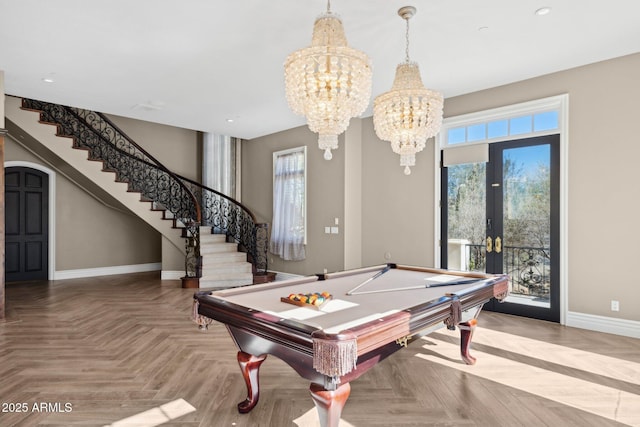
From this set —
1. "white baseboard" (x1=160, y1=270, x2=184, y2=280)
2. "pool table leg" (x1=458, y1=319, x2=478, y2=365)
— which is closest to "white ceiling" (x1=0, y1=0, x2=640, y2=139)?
"pool table leg" (x1=458, y1=319, x2=478, y2=365)

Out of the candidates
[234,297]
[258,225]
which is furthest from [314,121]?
[258,225]

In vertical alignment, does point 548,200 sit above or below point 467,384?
above

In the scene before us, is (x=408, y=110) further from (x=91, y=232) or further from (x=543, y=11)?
(x=91, y=232)

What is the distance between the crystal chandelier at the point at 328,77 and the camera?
94.3 inches

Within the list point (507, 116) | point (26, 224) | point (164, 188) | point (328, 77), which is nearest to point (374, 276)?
point (328, 77)

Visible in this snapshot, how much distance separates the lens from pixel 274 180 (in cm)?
770

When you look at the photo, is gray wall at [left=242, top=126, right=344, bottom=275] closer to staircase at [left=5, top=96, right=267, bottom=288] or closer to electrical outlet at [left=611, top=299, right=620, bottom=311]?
staircase at [left=5, top=96, right=267, bottom=288]

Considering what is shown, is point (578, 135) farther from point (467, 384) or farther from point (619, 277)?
point (467, 384)

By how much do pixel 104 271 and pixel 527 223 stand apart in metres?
8.42

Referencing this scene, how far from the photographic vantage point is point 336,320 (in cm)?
201

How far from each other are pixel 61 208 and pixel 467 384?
830cm

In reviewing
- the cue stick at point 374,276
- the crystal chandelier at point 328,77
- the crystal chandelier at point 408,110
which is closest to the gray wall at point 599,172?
the cue stick at point 374,276

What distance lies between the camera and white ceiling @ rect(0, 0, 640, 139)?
3.14m

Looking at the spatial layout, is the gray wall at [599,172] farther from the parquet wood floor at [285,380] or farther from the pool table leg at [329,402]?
the pool table leg at [329,402]
